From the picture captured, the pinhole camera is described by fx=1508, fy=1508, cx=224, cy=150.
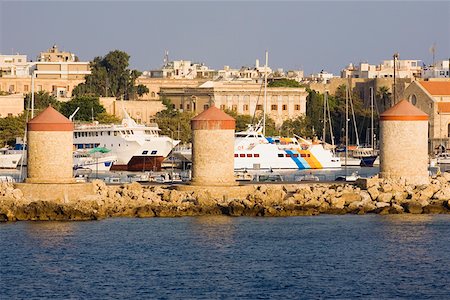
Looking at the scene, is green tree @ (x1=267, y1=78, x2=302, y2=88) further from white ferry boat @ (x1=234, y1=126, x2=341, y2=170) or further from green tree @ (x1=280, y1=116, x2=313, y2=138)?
white ferry boat @ (x1=234, y1=126, x2=341, y2=170)

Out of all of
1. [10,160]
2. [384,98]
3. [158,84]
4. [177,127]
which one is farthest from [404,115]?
[158,84]

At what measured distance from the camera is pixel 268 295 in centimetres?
2689

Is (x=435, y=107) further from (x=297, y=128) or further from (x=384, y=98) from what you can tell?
(x=384, y=98)

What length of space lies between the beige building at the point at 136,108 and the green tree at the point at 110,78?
505 centimetres

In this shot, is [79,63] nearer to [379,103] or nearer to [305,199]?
[379,103]

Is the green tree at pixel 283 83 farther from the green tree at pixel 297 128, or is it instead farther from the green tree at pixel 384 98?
the green tree at pixel 297 128

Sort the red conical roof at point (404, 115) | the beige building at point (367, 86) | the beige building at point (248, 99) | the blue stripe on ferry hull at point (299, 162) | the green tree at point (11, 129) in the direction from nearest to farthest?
the red conical roof at point (404, 115)
the blue stripe on ferry hull at point (299, 162)
the green tree at point (11, 129)
the beige building at point (248, 99)
the beige building at point (367, 86)

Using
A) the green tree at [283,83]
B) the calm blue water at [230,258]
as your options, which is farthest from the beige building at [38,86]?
the calm blue water at [230,258]

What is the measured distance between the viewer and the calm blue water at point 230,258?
27.4m

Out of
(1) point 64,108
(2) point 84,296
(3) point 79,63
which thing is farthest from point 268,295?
(3) point 79,63

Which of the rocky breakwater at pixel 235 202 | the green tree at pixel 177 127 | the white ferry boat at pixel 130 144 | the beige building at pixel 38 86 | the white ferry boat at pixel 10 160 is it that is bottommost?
the rocky breakwater at pixel 235 202

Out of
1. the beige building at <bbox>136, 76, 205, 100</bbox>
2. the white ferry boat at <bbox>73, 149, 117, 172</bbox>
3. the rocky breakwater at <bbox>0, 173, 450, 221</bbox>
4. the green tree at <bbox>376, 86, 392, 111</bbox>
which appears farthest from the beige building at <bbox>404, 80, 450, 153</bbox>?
the rocky breakwater at <bbox>0, 173, 450, 221</bbox>

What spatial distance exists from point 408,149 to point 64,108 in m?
42.5

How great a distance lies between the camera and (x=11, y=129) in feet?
245
